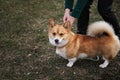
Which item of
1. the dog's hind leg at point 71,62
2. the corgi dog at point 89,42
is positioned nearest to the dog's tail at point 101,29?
the corgi dog at point 89,42

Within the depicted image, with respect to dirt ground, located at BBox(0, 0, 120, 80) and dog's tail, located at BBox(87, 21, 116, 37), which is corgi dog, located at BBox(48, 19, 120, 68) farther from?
dirt ground, located at BBox(0, 0, 120, 80)

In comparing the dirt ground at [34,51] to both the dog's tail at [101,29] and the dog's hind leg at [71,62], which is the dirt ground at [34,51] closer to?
the dog's hind leg at [71,62]

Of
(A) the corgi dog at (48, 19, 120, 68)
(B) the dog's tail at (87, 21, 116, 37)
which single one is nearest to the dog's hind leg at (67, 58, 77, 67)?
(A) the corgi dog at (48, 19, 120, 68)

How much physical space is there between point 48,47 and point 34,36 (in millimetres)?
456

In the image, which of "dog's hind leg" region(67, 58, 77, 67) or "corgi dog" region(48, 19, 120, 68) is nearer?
"corgi dog" region(48, 19, 120, 68)

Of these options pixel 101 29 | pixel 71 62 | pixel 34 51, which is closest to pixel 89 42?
pixel 101 29

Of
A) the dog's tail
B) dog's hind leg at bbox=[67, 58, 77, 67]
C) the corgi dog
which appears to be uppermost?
the dog's tail

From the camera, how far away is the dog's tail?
10.7 ft

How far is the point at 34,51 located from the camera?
13.0ft

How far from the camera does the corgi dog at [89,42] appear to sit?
327 centimetres

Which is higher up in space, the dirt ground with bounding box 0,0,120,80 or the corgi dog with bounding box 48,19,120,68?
the corgi dog with bounding box 48,19,120,68

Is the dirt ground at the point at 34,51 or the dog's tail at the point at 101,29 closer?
the dog's tail at the point at 101,29

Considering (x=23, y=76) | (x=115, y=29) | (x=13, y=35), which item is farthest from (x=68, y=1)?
(x=13, y=35)

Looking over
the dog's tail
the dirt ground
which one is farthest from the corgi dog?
the dirt ground
